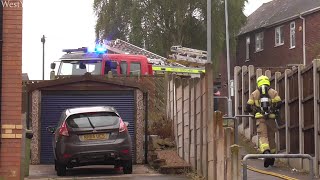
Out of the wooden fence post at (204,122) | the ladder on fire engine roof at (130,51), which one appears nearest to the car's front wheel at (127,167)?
the wooden fence post at (204,122)

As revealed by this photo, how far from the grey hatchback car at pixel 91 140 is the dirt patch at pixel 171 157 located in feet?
2.99

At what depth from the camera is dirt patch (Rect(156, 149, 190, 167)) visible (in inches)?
505

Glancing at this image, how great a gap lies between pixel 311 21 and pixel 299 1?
17.1 feet

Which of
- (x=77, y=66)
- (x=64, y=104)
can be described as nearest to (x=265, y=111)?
(x=64, y=104)

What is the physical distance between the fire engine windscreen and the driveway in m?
6.64

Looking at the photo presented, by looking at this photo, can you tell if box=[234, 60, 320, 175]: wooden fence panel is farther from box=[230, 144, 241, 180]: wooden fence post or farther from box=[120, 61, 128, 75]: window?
box=[120, 61, 128, 75]: window

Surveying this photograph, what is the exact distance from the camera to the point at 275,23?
1619 inches

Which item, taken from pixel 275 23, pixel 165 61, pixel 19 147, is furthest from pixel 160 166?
pixel 275 23

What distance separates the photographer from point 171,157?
13.8 meters

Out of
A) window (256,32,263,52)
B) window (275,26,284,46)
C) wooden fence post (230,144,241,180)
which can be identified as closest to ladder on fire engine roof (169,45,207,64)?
window (275,26,284,46)

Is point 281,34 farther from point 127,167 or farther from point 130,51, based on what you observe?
point 127,167

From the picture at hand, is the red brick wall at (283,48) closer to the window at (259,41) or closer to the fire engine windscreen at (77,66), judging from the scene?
the window at (259,41)

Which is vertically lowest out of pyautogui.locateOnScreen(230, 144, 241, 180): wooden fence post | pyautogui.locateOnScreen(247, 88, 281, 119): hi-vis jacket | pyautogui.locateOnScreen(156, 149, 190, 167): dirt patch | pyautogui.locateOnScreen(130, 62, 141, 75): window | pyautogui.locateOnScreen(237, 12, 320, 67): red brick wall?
pyautogui.locateOnScreen(156, 149, 190, 167): dirt patch

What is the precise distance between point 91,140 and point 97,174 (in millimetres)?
902
